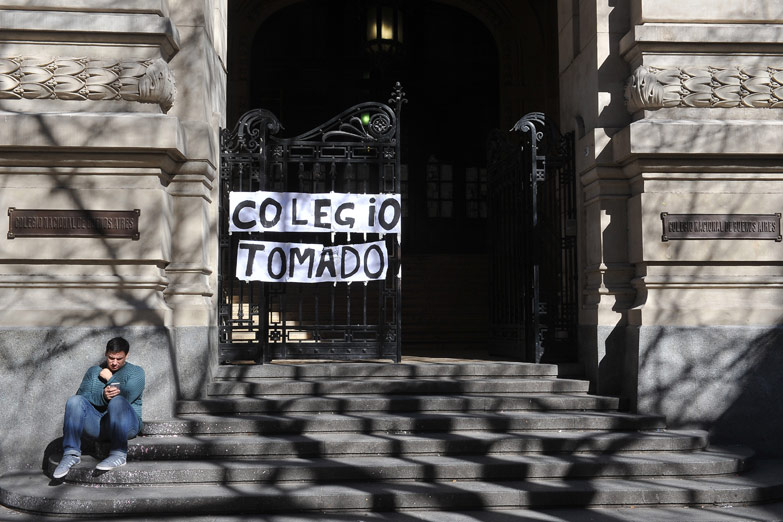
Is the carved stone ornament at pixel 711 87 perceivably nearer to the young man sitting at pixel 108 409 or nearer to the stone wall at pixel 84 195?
the stone wall at pixel 84 195

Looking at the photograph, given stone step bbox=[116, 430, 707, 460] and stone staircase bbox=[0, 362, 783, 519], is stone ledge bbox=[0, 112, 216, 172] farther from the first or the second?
stone step bbox=[116, 430, 707, 460]

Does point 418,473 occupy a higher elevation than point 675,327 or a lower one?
lower

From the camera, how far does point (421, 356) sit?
11117 mm

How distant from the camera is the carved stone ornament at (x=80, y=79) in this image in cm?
793

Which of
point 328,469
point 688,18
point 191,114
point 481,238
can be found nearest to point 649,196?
point 688,18

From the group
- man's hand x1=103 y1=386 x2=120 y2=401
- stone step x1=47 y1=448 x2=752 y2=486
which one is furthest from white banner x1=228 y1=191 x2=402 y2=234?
stone step x1=47 y1=448 x2=752 y2=486

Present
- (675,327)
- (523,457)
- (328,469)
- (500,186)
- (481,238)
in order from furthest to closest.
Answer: (481,238), (500,186), (675,327), (523,457), (328,469)

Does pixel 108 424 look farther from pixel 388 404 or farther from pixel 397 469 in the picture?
pixel 388 404

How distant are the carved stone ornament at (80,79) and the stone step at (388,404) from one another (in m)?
3.07

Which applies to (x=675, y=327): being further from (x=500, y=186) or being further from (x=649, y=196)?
(x=500, y=186)

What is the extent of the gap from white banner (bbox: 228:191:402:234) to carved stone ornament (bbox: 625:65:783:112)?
9.78 feet

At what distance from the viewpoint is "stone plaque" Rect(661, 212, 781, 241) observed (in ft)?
27.4

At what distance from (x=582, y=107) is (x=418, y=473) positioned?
190 inches

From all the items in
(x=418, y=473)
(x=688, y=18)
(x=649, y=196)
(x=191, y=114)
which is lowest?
(x=418, y=473)
